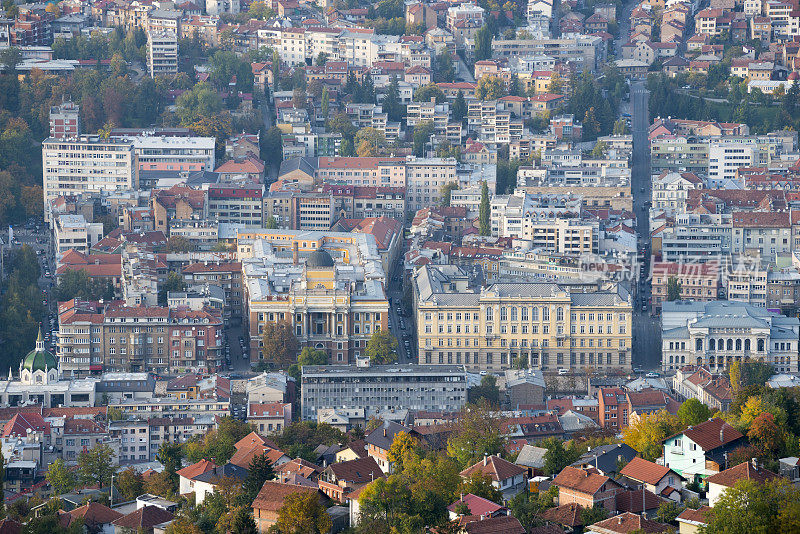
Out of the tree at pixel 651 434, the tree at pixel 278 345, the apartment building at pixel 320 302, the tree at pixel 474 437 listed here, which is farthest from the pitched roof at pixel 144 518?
the apartment building at pixel 320 302

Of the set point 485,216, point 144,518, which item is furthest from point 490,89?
point 144,518

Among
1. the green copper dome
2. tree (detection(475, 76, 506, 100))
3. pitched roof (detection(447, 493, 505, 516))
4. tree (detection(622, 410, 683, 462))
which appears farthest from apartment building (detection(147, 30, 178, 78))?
pitched roof (detection(447, 493, 505, 516))

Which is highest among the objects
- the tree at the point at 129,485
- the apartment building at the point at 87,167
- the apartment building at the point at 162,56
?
the apartment building at the point at 162,56

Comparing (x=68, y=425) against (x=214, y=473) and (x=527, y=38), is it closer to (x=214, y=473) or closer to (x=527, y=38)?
(x=214, y=473)

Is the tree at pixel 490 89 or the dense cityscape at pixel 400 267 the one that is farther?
the tree at pixel 490 89

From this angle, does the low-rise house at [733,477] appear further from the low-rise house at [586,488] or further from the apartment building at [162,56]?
the apartment building at [162,56]

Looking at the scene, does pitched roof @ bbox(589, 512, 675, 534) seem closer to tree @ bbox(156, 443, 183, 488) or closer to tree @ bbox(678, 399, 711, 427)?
tree @ bbox(678, 399, 711, 427)

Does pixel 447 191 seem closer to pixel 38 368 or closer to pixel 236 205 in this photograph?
pixel 236 205
